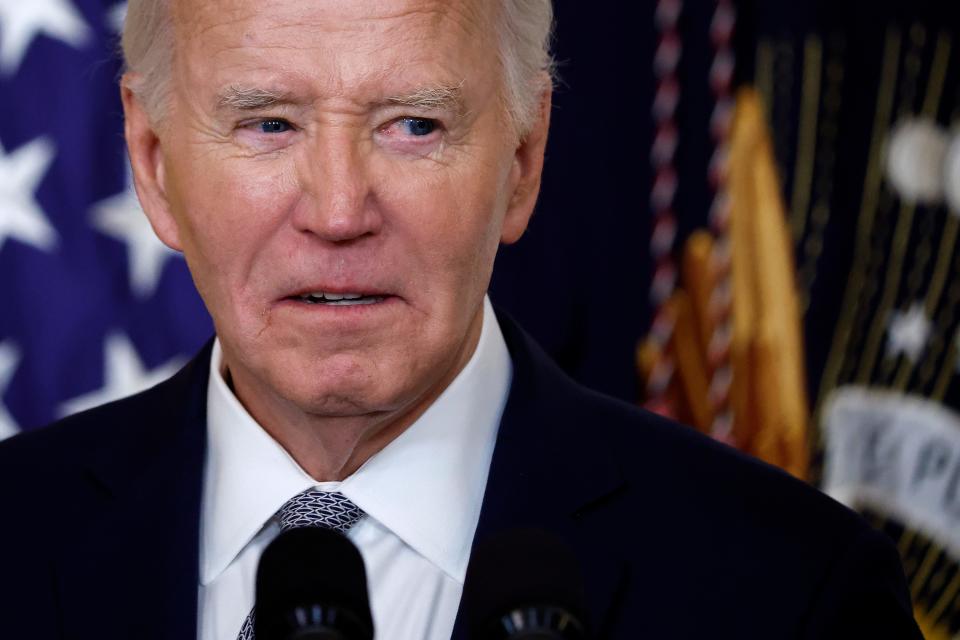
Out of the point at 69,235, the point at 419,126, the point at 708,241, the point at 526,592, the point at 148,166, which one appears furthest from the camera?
the point at 708,241

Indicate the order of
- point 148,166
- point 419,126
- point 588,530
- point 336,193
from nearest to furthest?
point 336,193 → point 419,126 → point 588,530 → point 148,166

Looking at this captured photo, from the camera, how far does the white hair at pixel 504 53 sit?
6.27ft

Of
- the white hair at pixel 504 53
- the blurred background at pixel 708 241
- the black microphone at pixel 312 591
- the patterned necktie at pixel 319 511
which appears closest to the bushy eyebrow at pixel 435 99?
the white hair at pixel 504 53

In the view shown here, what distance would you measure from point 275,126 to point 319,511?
56 centimetres

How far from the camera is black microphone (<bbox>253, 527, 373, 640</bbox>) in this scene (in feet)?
3.56

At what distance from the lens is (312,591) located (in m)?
1.12

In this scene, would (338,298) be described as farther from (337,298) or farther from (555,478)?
(555,478)

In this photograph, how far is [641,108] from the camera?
3.46 m

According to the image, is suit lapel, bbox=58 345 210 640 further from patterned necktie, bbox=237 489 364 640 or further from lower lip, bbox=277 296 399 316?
lower lip, bbox=277 296 399 316

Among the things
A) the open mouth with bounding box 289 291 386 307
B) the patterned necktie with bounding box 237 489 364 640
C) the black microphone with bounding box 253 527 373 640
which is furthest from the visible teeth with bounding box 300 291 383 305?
the black microphone with bounding box 253 527 373 640

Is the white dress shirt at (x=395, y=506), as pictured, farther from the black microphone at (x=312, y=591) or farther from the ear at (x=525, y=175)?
the black microphone at (x=312, y=591)

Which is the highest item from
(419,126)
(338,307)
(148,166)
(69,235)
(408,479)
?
(419,126)

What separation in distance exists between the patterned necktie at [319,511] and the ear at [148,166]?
0.42 metres

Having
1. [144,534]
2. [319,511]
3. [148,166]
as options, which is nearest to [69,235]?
[148,166]
